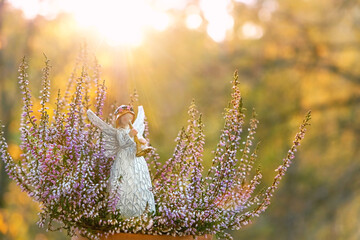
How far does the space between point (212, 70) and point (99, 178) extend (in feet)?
31.3

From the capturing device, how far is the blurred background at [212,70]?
12273 millimetres

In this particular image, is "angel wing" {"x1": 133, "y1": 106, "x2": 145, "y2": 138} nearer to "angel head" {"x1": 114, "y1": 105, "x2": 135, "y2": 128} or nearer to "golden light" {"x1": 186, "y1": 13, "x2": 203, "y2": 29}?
"angel head" {"x1": 114, "y1": 105, "x2": 135, "y2": 128}

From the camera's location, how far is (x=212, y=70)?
545 inches

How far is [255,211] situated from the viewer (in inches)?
177

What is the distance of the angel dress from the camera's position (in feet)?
14.1

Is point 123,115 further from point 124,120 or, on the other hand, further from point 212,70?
point 212,70

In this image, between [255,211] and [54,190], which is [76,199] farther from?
[255,211]

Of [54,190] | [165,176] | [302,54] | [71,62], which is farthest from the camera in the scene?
[302,54]

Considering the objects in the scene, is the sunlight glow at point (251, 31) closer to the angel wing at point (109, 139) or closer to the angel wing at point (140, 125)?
the angel wing at point (140, 125)

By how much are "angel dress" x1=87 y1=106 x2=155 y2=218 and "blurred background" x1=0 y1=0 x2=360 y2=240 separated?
6.50 m

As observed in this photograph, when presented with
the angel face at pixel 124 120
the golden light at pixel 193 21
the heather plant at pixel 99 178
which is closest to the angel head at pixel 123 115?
the angel face at pixel 124 120

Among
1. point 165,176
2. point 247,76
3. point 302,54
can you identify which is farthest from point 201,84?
point 165,176

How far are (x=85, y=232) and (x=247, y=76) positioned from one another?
32.0 ft

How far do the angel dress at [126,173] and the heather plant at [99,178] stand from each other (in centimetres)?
7
